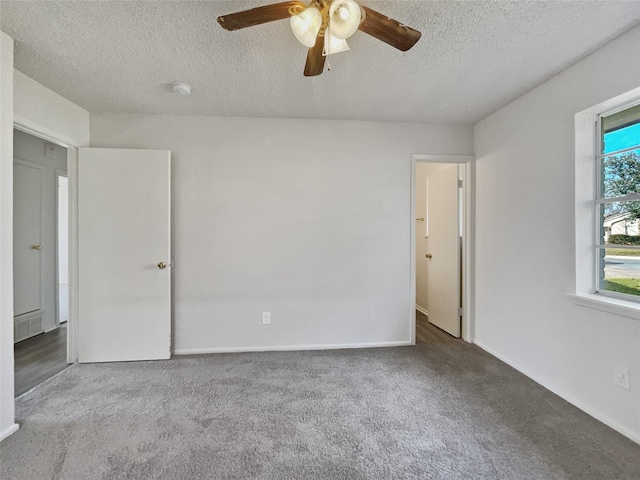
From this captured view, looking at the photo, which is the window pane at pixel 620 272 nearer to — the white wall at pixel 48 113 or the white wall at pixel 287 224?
the white wall at pixel 287 224

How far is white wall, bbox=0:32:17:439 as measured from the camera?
153 cm

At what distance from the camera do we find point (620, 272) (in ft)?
5.68

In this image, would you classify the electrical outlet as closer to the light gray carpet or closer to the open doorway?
the light gray carpet

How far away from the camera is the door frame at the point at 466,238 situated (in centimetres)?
280

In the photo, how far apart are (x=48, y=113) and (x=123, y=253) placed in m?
1.20

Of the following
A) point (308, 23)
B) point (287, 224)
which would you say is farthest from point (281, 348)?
point (308, 23)

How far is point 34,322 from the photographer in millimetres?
3045

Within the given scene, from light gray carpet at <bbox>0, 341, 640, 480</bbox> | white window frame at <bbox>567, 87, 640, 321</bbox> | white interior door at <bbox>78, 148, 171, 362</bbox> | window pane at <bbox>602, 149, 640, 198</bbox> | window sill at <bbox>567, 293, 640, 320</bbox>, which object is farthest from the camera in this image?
white interior door at <bbox>78, 148, 171, 362</bbox>

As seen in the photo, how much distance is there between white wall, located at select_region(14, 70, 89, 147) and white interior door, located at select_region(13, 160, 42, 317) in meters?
1.14

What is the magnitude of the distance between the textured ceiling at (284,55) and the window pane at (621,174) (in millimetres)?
689

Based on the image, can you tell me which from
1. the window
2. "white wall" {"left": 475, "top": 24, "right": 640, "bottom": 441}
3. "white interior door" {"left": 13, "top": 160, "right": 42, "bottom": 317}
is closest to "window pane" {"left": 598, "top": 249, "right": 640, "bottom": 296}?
the window

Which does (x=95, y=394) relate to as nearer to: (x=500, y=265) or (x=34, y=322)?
(x=34, y=322)

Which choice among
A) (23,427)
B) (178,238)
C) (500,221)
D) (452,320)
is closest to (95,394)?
(23,427)

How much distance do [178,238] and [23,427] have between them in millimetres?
1542
